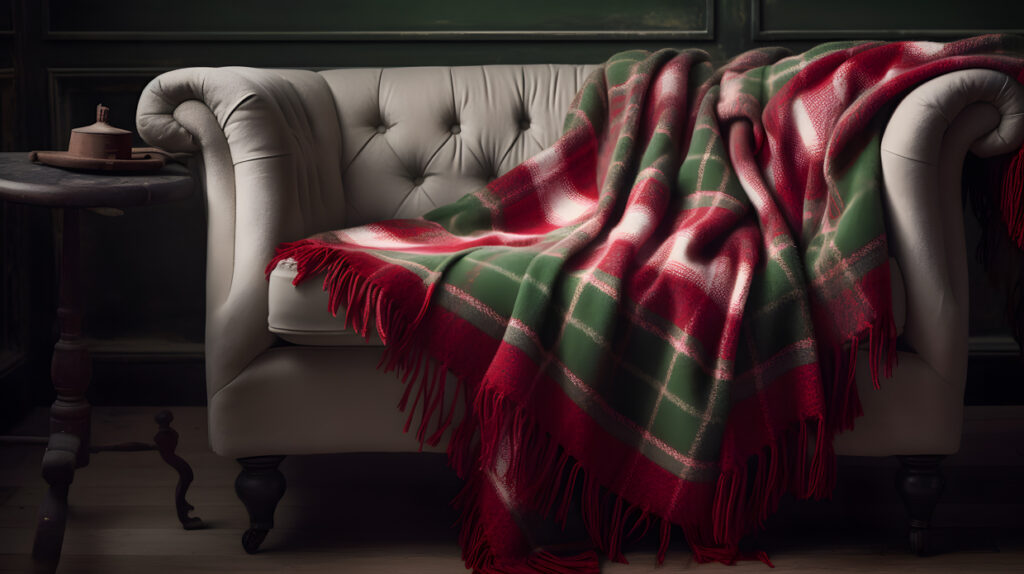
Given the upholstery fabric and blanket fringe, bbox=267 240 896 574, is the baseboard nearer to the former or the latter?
the upholstery fabric

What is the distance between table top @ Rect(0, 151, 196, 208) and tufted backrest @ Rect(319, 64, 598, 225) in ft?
1.31

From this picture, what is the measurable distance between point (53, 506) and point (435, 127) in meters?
0.92

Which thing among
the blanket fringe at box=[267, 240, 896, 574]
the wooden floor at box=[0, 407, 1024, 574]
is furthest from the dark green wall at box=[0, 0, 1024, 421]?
the blanket fringe at box=[267, 240, 896, 574]

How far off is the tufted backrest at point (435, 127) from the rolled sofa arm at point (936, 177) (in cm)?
68

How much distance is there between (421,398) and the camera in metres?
1.23

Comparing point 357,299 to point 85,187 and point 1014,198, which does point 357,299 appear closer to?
point 85,187

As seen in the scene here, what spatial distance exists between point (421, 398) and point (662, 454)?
349mm

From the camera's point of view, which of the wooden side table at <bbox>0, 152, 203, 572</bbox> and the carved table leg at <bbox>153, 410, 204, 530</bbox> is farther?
the carved table leg at <bbox>153, 410, 204, 530</bbox>

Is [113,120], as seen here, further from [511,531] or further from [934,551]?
[934,551]

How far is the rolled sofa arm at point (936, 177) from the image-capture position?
1.21 m

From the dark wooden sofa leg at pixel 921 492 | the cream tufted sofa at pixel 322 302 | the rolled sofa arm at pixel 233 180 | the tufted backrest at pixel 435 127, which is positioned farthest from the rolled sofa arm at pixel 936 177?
the rolled sofa arm at pixel 233 180

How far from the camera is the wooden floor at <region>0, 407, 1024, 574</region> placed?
122 cm

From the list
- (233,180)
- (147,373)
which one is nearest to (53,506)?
(233,180)

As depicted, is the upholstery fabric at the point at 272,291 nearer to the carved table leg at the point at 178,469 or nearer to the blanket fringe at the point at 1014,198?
the blanket fringe at the point at 1014,198
